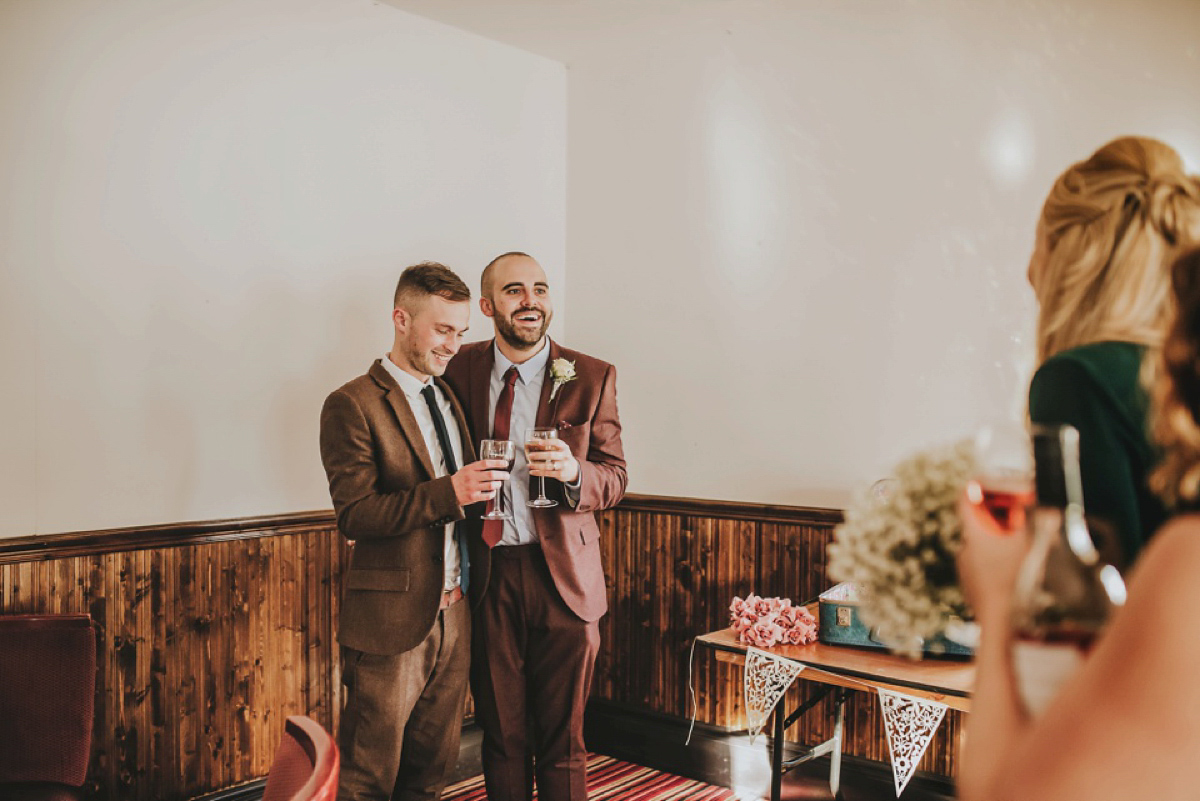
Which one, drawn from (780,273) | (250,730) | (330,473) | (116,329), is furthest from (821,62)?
(250,730)

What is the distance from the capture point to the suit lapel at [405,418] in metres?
2.93

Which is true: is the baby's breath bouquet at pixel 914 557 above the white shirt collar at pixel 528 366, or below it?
below

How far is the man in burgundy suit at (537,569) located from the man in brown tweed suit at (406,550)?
16 cm

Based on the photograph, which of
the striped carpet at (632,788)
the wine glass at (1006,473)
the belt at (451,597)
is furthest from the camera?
the striped carpet at (632,788)

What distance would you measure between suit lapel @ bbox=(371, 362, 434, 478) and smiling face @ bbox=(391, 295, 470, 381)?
0.35ft

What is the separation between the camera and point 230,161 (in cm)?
350

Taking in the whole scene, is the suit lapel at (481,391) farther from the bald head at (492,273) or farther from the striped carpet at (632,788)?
the striped carpet at (632,788)

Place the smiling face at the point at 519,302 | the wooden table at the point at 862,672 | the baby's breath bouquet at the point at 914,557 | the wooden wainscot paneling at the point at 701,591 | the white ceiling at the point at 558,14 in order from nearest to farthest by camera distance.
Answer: the baby's breath bouquet at the point at 914,557 → the wooden table at the point at 862,672 → the smiling face at the point at 519,302 → the wooden wainscot paneling at the point at 701,591 → the white ceiling at the point at 558,14

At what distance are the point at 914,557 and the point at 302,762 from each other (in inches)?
36.9

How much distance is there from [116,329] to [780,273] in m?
2.58

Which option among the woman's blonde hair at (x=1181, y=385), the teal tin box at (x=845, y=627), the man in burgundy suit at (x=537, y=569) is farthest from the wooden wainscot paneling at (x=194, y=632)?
the woman's blonde hair at (x=1181, y=385)

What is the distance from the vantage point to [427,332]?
9.84ft

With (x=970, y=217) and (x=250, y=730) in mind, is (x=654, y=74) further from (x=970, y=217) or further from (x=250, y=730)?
(x=250, y=730)

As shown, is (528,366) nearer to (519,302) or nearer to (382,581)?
(519,302)
